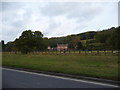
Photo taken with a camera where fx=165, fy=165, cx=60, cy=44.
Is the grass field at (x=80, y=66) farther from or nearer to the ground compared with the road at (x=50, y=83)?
farther from the ground

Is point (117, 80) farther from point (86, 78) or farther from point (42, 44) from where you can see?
point (42, 44)

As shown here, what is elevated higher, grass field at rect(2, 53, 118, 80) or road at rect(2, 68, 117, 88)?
grass field at rect(2, 53, 118, 80)

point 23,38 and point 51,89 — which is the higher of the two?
point 23,38

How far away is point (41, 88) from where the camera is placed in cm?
706

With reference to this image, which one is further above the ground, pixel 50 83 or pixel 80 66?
pixel 80 66

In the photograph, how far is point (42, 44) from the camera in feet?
233

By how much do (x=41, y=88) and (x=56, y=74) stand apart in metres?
3.58

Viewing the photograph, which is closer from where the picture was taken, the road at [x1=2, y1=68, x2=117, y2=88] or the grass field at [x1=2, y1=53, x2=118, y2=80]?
the road at [x1=2, y1=68, x2=117, y2=88]

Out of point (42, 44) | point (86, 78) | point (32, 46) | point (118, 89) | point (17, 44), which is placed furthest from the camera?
point (42, 44)

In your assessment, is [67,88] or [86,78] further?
[86,78]

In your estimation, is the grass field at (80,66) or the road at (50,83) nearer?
the road at (50,83)

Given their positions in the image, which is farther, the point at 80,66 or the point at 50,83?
the point at 80,66

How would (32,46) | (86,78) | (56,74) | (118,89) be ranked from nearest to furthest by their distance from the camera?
(118,89) < (86,78) < (56,74) < (32,46)

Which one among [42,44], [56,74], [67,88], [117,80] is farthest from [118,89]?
[42,44]
